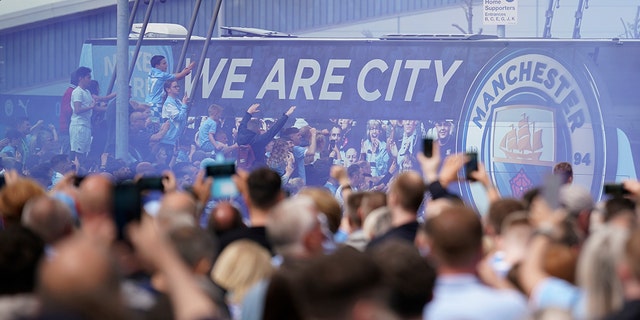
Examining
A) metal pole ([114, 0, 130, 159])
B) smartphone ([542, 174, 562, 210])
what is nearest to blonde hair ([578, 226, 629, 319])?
smartphone ([542, 174, 562, 210])

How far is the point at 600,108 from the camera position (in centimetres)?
1619

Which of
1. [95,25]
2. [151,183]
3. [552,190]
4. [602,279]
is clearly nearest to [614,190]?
[552,190]

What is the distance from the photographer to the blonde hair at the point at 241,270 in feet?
14.7

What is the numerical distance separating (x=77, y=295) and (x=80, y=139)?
15.2m

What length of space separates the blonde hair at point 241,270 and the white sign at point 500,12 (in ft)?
42.3

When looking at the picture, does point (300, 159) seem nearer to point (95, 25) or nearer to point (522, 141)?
point (522, 141)

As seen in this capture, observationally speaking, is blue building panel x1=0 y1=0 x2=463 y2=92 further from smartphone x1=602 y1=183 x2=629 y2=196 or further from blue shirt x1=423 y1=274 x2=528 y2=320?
blue shirt x1=423 y1=274 x2=528 y2=320

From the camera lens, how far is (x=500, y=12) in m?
17.3

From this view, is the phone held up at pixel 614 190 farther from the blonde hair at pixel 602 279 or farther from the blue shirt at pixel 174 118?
the blue shirt at pixel 174 118

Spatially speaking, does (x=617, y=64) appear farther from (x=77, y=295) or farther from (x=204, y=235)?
(x=77, y=295)

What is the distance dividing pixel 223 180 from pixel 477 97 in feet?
34.8

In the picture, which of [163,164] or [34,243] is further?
[163,164]

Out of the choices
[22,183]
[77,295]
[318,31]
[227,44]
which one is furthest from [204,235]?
[318,31]

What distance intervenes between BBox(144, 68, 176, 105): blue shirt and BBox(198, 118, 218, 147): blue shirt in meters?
0.69
